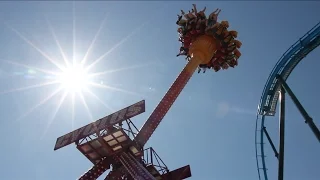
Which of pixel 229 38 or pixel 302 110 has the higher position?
pixel 229 38

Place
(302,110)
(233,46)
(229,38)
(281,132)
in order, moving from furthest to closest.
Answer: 1. (233,46)
2. (229,38)
3. (281,132)
4. (302,110)

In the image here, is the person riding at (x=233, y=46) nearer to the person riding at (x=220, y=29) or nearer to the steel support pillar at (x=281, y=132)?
the person riding at (x=220, y=29)

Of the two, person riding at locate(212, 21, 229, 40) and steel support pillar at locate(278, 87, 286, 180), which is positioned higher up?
person riding at locate(212, 21, 229, 40)

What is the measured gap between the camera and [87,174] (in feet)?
66.9

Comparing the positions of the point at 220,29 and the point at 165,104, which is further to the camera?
the point at 220,29

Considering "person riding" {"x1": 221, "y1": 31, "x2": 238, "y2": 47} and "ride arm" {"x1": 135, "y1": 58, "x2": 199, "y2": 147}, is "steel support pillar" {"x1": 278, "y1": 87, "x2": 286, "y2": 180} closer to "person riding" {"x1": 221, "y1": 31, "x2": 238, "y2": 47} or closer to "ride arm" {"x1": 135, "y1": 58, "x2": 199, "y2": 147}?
"ride arm" {"x1": 135, "y1": 58, "x2": 199, "y2": 147}

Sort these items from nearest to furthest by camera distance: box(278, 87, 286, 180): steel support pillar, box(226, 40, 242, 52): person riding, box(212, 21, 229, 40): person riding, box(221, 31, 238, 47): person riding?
box(278, 87, 286, 180): steel support pillar
box(212, 21, 229, 40): person riding
box(221, 31, 238, 47): person riding
box(226, 40, 242, 52): person riding

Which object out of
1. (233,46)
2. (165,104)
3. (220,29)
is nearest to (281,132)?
(165,104)

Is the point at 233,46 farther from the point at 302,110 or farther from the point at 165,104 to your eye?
the point at 302,110

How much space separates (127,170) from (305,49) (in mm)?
13483

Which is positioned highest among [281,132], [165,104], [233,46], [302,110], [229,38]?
[229,38]

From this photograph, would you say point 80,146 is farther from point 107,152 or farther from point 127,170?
point 127,170

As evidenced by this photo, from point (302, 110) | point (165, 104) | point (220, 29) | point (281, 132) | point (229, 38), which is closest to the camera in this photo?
point (302, 110)

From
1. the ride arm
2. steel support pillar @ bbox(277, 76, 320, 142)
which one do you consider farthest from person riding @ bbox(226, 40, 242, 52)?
steel support pillar @ bbox(277, 76, 320, 142)
